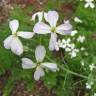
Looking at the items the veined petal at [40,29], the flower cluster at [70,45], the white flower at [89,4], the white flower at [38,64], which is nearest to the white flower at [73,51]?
the flower cluster at [70,45]

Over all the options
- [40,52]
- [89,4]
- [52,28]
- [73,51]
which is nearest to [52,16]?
[52,28]

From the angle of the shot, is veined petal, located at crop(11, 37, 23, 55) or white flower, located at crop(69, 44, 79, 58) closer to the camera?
veined petal, located at crop(11, 37, 23, 55)

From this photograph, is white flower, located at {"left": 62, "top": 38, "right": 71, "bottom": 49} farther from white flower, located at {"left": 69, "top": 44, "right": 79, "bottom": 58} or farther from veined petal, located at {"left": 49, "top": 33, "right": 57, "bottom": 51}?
veined petal, located at {"left": 49, "top": 33, "right": 57, "bottom": 51}

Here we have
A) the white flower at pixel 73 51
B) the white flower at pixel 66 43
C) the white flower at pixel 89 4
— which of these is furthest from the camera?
the white flower at pixel 89 4

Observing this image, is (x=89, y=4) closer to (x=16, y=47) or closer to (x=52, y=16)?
(x=52, y=16)

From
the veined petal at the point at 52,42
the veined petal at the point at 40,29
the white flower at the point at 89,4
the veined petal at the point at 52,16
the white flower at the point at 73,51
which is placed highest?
the veined petal at the point at 52,16

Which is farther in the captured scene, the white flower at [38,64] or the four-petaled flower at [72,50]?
the four-petaled flower at [72,50]

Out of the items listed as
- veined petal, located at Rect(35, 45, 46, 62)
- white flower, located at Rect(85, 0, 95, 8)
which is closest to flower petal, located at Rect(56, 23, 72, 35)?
veined petal, located at Rect(35, 45, 46, 62)

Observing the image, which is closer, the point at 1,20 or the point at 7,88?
the point at 7,88

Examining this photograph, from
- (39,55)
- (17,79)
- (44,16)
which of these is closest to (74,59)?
(17,79)

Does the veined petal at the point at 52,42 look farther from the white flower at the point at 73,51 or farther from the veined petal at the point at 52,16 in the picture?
the white flower at the point at 73,51

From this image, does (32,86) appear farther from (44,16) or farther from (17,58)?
(44,16)
